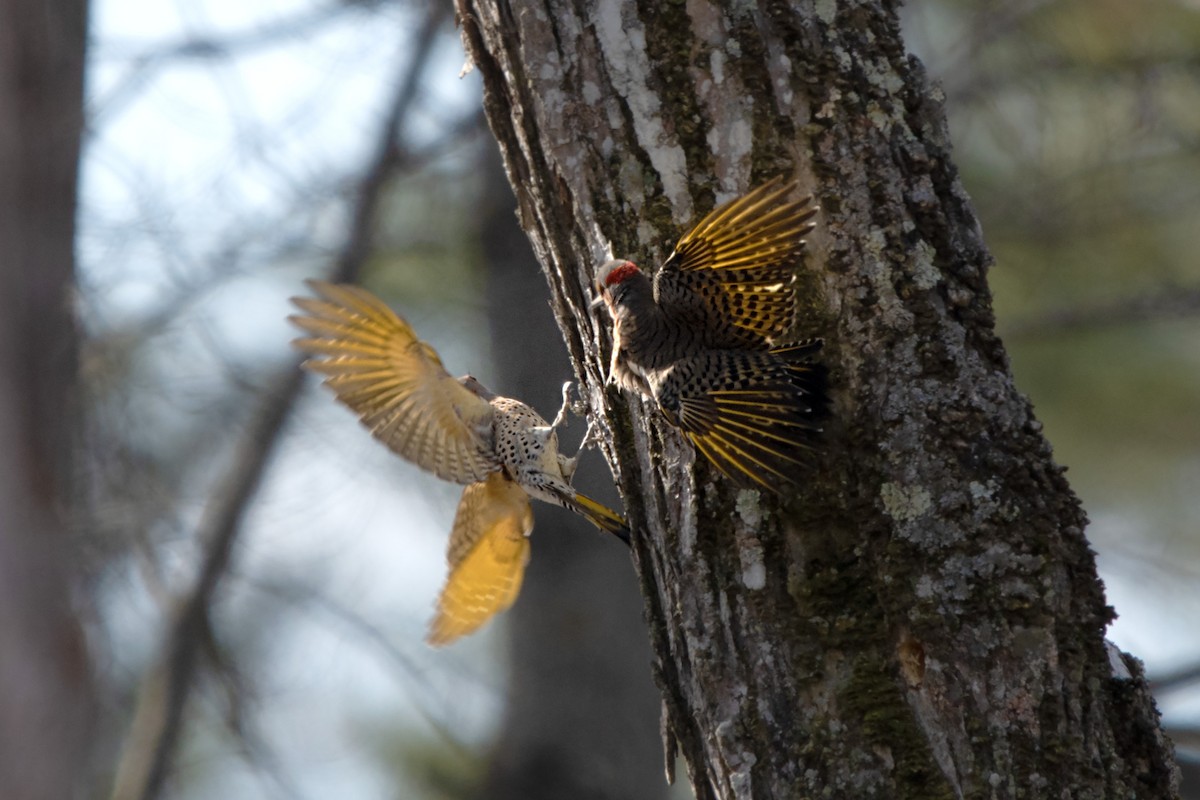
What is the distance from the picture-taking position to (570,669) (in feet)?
20.0

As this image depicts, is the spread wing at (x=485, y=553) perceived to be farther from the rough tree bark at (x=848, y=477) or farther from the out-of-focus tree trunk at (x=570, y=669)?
the out-of-focus tree trunk at (x=570, y=669)

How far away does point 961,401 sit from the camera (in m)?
2.15

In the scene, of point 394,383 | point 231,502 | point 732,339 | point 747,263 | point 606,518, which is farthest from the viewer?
point 231,502

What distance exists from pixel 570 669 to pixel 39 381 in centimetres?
274

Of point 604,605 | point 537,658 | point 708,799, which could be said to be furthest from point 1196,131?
point 708,799

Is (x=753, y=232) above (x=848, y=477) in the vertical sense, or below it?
above

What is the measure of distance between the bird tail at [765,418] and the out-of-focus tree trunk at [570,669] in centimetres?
368

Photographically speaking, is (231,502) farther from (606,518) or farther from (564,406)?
(606,518)

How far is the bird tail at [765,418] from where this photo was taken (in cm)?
219

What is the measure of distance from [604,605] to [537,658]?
0.46 m

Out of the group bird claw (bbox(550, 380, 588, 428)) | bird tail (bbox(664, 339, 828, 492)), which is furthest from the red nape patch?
bird claw (bbox(550, 380, 588, 428))

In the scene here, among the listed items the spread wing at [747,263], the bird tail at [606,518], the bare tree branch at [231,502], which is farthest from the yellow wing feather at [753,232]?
the bare tree branch at [231,502]

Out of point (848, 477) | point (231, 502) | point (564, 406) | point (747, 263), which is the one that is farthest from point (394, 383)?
point (231, 502)

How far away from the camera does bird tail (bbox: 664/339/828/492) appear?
2189mm
